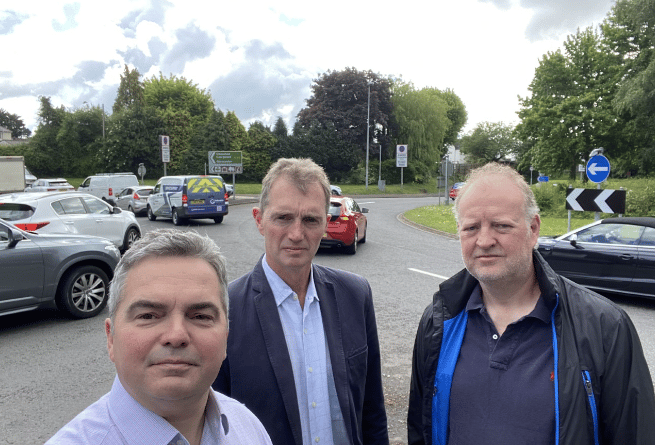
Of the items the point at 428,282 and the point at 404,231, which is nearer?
the point at 428,282

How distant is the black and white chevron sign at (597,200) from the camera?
10422 millimetres

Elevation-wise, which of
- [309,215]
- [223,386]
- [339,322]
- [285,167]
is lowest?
[223,386]

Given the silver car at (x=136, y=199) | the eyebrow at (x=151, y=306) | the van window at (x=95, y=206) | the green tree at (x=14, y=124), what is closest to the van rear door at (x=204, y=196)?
the silver car at (x=136, y=199)

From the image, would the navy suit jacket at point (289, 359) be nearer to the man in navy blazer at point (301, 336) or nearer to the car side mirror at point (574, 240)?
the man in navy blazer at point (301, 336)

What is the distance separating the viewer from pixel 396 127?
188ft

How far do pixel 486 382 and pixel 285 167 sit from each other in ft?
3.94

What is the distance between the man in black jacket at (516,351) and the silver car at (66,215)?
9166 millimetres

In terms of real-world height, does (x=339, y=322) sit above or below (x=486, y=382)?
above

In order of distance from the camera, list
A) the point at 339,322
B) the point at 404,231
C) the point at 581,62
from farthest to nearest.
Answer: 1. the point at 581,62
2. the point at 404,231
3. the point at 339,322

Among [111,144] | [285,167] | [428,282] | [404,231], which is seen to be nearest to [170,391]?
[285,167]

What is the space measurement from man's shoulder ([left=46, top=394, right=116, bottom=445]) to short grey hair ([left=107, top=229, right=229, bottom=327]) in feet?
0.84

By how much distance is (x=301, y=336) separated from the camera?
6.87 ft

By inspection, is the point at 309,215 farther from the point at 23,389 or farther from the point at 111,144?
the point at 111,144

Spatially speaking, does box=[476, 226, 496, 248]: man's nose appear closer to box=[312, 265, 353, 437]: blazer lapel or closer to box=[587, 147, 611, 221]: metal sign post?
box=[312, 265, 353, 437]: blazer lapel
